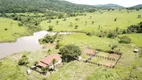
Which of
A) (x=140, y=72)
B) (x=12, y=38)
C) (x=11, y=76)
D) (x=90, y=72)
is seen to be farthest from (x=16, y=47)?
(x=140, y=72)

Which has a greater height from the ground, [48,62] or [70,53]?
[70,53]

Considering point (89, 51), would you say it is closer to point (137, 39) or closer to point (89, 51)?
point (89, 51)

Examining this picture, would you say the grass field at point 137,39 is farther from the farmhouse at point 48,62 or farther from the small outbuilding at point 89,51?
the farmhouse at point 48,62

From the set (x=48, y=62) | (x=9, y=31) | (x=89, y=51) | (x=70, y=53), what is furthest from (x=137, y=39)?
(x=9, y=31)

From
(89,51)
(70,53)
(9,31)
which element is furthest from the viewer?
(9,31)

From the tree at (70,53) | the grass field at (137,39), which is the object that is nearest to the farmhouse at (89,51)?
the tree at (70,53)

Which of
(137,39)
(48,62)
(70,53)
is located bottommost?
(48,62)

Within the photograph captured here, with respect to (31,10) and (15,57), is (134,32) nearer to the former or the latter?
(15,57)

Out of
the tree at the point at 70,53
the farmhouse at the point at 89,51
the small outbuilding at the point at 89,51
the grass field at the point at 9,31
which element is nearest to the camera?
the tree at the point at 70,53

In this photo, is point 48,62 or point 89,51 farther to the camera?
point 89,51

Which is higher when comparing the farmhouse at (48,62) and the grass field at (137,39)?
the grass field at (137,39)

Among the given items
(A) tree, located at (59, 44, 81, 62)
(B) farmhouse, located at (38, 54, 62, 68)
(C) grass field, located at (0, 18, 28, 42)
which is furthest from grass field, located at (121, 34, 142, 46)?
(C) grass field, located at (0, 18, 28, 42)
